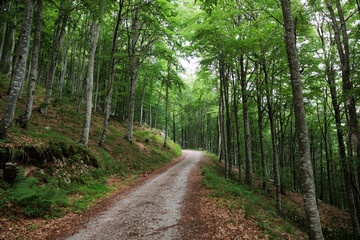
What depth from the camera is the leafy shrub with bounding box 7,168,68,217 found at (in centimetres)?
446

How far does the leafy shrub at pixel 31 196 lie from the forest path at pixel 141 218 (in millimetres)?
1367

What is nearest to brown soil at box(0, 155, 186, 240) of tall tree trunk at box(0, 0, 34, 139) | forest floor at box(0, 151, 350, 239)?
forest floor at box(0, 151, 350, 239)

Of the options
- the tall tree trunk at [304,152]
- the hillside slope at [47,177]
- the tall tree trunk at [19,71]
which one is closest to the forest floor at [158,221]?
the hillside slope at [47,177]

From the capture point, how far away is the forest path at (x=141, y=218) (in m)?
4.17

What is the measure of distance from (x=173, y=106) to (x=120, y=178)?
22407mm

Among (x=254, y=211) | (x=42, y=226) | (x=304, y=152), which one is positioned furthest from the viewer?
(x=254, y=211)

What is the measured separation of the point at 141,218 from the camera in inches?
199

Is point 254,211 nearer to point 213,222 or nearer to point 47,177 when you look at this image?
point 213,222

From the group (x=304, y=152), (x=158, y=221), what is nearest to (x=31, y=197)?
(x=158, y=221)

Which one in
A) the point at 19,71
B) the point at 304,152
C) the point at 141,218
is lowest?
the point at 141,218

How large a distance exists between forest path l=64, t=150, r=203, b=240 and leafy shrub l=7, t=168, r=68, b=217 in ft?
4.48

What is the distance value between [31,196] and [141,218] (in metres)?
3.00

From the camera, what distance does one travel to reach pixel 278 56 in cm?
880

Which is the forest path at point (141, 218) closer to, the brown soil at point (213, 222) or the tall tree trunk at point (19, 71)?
the brown soil at point (213, 222)
